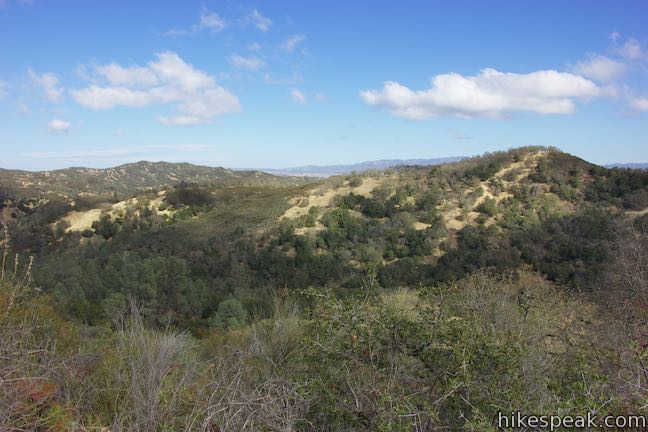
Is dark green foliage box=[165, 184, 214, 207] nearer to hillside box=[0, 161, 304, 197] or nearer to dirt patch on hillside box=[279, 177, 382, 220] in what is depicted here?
dirt patch on hillside box=[279, 177, 382, 220]

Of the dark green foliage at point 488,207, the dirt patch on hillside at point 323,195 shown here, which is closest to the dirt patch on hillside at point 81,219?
the dirt patch on hillside at point 323,195

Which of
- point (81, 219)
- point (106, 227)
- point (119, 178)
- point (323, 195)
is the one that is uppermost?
point (119, 178)

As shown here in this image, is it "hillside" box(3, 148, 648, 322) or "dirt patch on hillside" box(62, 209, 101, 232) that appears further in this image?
"dirt patch on hillside" box(62, 209, 101, 232)

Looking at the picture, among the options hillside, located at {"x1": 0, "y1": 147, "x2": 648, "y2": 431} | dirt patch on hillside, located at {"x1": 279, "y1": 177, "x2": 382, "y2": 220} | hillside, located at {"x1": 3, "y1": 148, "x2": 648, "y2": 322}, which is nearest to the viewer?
hillside, located at {"x1": 0, "y1": 147, "x2": 648, "y2": 431}

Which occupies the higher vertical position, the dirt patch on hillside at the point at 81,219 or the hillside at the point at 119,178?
the hillside at the point at 119,178

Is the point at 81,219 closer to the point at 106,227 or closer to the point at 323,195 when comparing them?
the point at 106,227

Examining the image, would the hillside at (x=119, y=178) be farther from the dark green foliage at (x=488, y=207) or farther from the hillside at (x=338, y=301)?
the dark green foliage at (x=488, y=207)

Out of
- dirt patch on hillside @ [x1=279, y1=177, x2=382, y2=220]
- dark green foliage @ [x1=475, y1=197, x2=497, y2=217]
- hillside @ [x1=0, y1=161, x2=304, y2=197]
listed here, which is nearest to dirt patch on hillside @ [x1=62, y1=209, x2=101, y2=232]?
dirt patch on hillside @ [x1=279, y1=177, x2=382, y2=220]

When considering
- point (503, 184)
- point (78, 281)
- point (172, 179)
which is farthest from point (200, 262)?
point (172, 179)

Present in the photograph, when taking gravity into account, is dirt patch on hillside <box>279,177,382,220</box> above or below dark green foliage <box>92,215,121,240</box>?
above

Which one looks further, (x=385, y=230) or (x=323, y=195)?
(x=323, y=195)

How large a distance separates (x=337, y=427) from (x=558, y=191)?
105 feet

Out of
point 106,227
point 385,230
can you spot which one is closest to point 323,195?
point 385,230

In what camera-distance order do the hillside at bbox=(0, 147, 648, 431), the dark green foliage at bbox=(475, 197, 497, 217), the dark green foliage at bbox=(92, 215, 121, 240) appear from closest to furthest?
the hillside at bbox=(0, 147, 648, 431), the dark green foliage at bbox=(475, 197, 497, 217), the dark green foliage at bbox=(92, 215, 121, 240)
